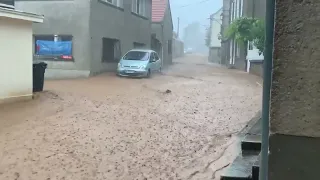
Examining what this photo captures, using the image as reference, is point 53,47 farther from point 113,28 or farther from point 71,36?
point 113,28

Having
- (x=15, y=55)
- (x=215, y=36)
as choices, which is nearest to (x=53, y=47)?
(x=15, y=55)

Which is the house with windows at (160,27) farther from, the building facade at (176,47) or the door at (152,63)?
the building facade at (176,47)

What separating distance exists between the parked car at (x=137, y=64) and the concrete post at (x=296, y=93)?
68.2 ft

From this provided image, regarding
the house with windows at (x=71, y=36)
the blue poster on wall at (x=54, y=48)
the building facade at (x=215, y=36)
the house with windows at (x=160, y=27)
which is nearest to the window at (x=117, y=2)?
the house with windows at (x=71, y=36)

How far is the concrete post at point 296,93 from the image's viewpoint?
1606mm

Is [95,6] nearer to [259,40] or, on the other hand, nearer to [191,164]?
[259,40]

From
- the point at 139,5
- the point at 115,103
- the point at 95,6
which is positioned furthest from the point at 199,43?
the point at 115,103

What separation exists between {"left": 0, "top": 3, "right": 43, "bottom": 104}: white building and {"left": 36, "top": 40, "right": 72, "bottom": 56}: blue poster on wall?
786 cm

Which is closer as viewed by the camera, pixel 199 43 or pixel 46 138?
pixel 46 138

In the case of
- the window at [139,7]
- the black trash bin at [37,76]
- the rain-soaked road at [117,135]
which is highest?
the window at [139,7]

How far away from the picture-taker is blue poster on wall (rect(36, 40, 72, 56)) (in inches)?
830

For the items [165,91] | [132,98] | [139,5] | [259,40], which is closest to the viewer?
[132,98]

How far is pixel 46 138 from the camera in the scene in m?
8.03

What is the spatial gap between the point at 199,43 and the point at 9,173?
138184mm
